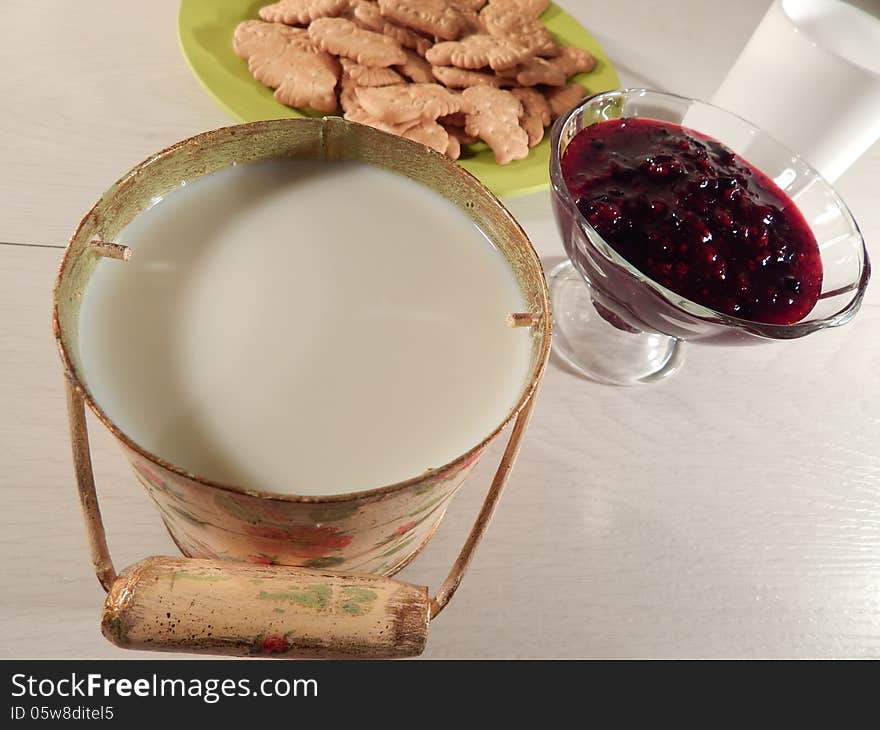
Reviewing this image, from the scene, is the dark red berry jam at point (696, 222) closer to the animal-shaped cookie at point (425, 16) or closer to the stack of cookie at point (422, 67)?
the stack of cookie at point (422, 67)

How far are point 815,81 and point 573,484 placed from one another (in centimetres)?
51

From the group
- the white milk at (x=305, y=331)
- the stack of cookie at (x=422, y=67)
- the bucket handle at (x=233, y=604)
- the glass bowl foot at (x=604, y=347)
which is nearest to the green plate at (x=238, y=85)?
the stack of cookie at (x=422, y=67)

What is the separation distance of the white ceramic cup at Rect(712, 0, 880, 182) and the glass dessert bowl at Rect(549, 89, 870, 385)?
183mm

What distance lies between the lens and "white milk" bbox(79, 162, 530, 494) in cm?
40

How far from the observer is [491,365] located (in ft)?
1.48

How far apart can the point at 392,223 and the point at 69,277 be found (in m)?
0.20

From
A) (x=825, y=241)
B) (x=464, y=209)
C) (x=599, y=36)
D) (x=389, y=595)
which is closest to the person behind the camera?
(x=389, y=595)

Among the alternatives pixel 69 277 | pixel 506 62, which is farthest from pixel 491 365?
pixel 506 62

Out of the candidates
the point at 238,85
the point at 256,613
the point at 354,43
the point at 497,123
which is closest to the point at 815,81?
the point at 497,123

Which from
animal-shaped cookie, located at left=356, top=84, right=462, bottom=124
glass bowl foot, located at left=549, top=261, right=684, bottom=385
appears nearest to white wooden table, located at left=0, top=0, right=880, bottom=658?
glass bowl foot, located at left=549, top=261, right=684, bottom=385

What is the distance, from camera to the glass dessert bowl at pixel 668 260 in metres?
0.54

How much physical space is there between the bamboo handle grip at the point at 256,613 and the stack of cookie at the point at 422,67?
1.54 ft

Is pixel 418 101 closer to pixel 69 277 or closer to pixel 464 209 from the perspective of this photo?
pixel 464 209

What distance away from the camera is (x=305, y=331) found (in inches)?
17.9
